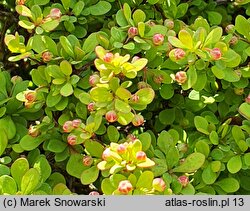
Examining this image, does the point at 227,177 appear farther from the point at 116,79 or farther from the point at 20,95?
the point at 20,95

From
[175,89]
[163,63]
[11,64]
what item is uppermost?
[163,63]

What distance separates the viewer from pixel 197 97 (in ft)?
4.66

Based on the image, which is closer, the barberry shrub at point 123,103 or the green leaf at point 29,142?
the barberry shrub at point 123,103

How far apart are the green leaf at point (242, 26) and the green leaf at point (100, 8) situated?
1.03 feet

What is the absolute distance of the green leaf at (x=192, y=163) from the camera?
4.02 ft

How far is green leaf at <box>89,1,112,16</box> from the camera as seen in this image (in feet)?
4.53

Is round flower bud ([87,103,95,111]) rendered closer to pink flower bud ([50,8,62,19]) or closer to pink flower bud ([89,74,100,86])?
pink flower bud ([89,74,100,86])

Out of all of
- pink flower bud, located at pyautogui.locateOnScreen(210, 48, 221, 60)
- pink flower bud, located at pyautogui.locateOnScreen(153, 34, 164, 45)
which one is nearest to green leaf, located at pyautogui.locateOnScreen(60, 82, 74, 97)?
pink flower bud, located at pyautogui.locateOnScreen(153, 34, 164, 45)

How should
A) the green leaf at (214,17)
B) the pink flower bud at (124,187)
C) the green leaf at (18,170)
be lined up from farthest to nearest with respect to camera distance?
the green leaf at (214,17), the green leaf at (18,170), the pink flower bud at (124,187)

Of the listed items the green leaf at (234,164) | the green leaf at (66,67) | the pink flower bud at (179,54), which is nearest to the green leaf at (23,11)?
the green leaf at (66,67)

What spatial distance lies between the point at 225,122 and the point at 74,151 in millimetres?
370

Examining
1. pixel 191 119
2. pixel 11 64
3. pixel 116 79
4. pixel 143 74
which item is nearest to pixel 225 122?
pixel 191 119

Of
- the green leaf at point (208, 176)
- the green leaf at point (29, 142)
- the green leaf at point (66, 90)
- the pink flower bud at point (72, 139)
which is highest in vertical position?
the green leaf at point (66, 90)

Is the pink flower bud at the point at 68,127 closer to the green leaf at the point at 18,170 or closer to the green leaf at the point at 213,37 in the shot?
the green leaf at the point at 18,170
